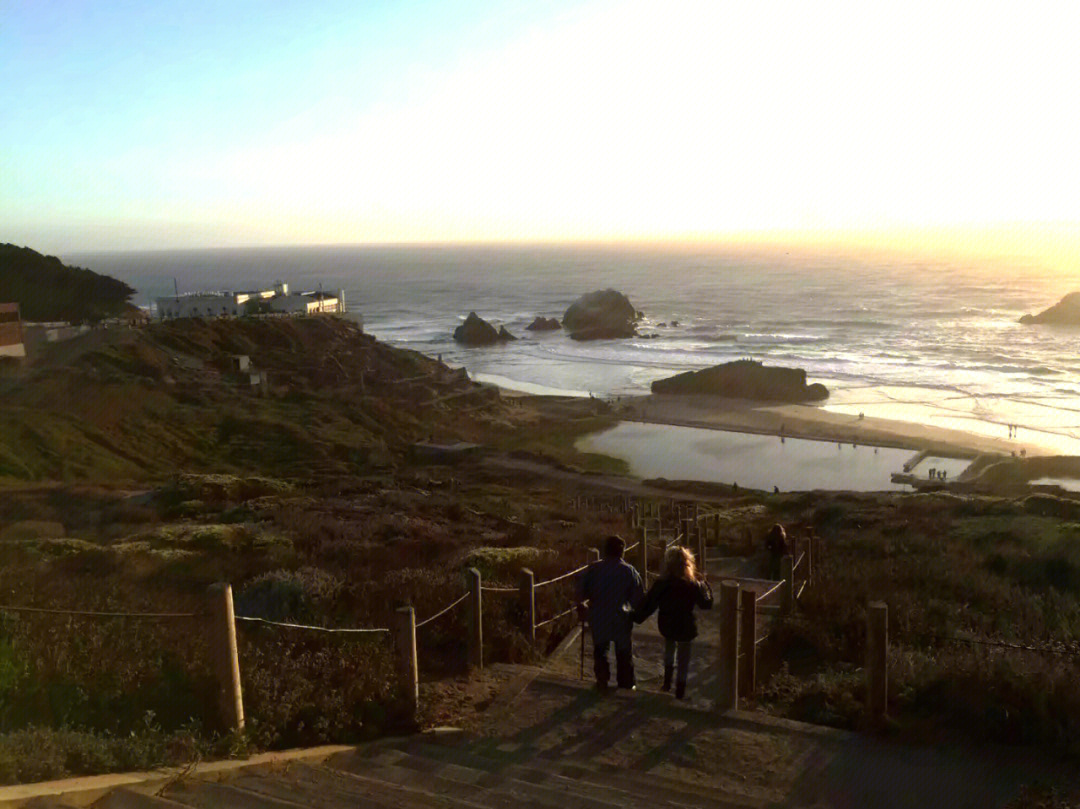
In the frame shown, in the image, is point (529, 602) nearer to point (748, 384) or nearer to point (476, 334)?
point (748, 384)

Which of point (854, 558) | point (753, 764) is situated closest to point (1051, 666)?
point (753, 764)

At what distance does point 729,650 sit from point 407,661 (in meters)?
2.29

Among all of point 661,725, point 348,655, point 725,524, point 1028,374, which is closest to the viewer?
point 661,725

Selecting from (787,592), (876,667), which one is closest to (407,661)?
(876,667)

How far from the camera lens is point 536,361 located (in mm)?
75812

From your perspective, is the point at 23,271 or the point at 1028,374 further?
the point at 23,271

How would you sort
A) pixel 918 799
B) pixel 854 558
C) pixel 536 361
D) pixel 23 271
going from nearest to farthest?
pixel 918 799 → pixel 854 558 → pixel 23 271 → pixel 536 361

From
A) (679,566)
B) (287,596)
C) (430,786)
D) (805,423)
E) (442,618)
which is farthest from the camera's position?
(805,423)

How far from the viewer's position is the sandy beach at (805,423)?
130 ft

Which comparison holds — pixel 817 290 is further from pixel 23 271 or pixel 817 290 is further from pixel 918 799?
pixel 918 799

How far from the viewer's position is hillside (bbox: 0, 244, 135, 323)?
2424 inches

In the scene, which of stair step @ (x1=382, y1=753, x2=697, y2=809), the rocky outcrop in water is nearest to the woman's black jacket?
stair step @ (x1=382, y1=753, x2=697, y2=809)

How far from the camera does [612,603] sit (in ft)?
23.1

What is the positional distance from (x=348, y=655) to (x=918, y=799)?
3815 millimetres
